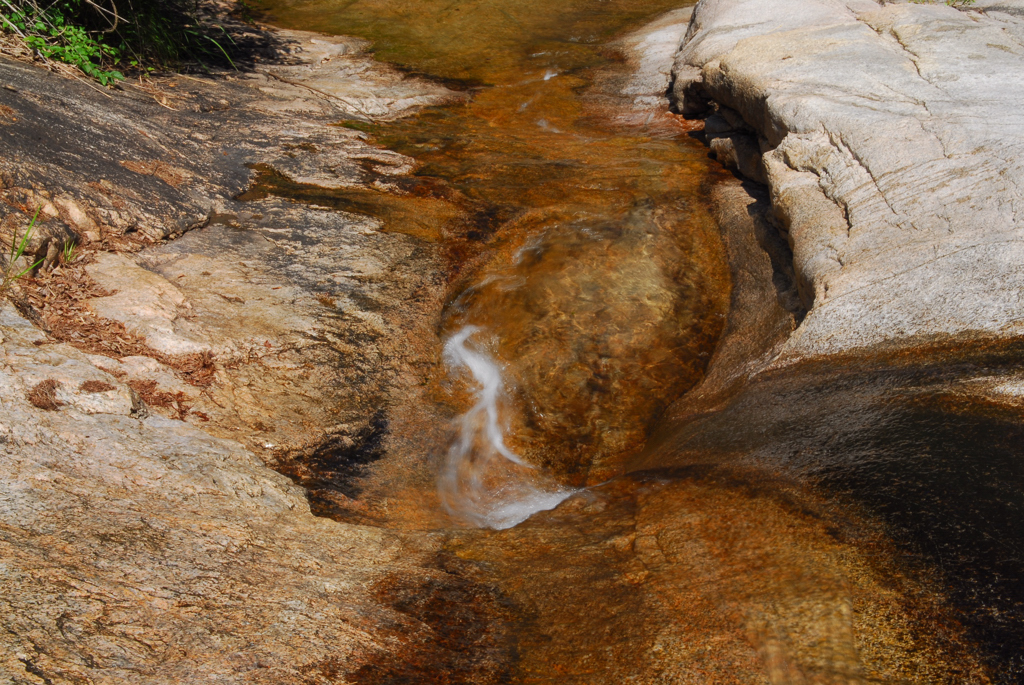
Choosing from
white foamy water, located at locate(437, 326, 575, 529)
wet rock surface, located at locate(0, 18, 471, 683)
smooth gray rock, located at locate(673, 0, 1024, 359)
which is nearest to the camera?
wet rock surface, located at locate(0, 18, 471, 683)

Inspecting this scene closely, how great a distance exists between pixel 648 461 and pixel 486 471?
99 centimetres

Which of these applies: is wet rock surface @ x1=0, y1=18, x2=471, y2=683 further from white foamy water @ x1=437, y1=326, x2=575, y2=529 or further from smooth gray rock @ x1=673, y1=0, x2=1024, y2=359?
smooth gray rock @ x1=673, y1=0, x2=1024, y2=359

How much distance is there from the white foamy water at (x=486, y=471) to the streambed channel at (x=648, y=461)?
0.05 feet

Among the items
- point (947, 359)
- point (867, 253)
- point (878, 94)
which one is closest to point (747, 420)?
A: point (947, 359)

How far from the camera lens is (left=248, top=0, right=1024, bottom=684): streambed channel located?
2076 mm

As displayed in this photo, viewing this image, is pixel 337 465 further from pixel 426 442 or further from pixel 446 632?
pixel 446 632

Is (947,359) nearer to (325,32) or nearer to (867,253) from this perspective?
Answer: (867,253)

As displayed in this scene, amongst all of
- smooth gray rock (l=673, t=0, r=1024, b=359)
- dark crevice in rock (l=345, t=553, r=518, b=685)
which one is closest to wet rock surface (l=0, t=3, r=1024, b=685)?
dark crevice in rock (l=345, t=553, r=518, b=685)

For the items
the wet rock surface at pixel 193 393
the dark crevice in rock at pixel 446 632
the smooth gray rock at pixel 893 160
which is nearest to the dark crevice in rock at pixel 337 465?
the wet rock surface at pixel 193 393

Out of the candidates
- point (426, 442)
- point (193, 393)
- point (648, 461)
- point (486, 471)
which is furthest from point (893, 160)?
point (193, 393)

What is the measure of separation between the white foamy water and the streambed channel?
15mm

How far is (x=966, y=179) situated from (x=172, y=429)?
4403mm

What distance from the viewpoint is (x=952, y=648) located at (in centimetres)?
194

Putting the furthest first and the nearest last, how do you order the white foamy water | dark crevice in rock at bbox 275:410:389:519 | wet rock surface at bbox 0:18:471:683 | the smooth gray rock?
the white foamy water < the smooth gray rock < dark crevice in rock at bbox 275:410:389:519 < wet rock surface at bbox 0:18:471:683
